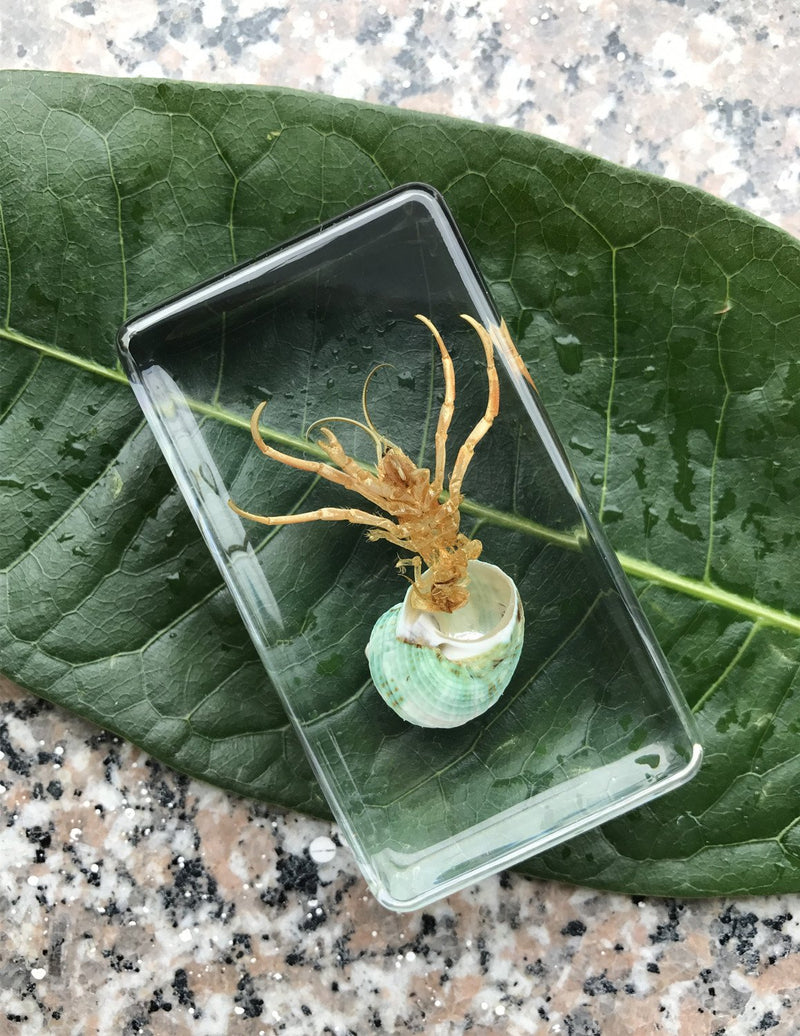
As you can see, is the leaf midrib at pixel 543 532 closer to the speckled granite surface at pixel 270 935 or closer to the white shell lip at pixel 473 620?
the white shell lip at pixel 473 620

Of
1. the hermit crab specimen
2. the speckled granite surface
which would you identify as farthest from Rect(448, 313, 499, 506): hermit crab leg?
the speckled granite surface

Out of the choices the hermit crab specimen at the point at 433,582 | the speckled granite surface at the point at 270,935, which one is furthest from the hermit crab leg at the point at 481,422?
the speckled granite surface at the point at 270,935

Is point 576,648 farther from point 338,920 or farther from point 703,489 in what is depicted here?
point 338,920

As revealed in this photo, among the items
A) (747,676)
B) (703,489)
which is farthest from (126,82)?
(747,676)

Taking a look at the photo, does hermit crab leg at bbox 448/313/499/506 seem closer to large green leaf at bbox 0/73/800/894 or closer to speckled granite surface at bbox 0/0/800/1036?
large green leaf at bbox 0/73/800/894

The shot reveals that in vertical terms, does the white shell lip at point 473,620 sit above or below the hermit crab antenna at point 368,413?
below

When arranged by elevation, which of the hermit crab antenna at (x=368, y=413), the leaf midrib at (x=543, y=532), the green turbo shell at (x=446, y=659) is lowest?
the green turbo shell at (x=446, y=659)

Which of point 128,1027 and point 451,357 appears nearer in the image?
point 451,357

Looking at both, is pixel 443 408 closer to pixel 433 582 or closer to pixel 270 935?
pixel 433 582
